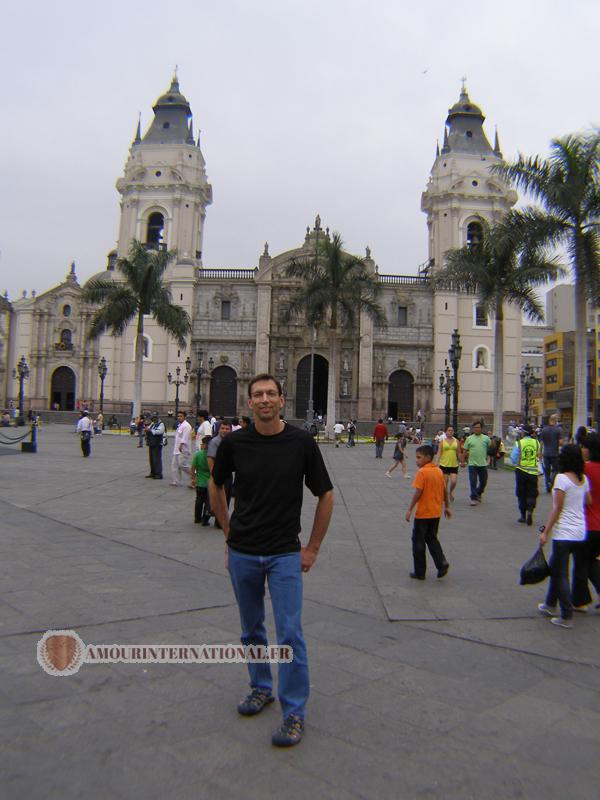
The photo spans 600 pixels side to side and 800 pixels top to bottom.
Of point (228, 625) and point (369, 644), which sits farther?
point (228, 625)

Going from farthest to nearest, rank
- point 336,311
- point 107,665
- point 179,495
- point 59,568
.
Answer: point 336,311 < point 179,495 < point 59,568 < point 107,665

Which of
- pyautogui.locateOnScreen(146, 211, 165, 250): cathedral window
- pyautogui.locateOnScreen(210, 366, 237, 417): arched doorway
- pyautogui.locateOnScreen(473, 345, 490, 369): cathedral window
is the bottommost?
pyautogui.locateOnScreen(210, 366, 237, 417): arched doorway

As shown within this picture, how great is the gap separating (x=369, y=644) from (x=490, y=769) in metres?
1.62

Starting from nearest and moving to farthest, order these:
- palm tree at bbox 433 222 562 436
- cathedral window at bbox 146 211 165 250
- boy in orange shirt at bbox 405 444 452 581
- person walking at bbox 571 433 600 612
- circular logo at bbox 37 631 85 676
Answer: circular logo at bbox 37 631 85 676 → person walking at bbox 571 433 600 612 → boy in orange shirt at bbox 405 444 452 581 → palm tree at bbox 433 222 562 436 → cathedral window at bbox 146 211 165 250

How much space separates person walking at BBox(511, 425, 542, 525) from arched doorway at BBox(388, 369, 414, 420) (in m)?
37.1

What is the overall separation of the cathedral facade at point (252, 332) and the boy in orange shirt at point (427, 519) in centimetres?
3897

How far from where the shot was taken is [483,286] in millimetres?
25422

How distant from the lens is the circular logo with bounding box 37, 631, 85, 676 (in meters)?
3.87

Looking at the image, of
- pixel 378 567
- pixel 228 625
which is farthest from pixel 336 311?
pixel 228 625

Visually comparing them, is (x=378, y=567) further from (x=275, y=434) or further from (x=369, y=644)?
(x=275, y=434)

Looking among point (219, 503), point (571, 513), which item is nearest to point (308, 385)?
point (571, 513)

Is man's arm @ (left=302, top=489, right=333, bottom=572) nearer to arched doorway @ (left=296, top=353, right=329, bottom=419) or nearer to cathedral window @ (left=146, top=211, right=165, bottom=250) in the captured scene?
arched doorway @ (left=296, top=353, right=329, bottom=419)

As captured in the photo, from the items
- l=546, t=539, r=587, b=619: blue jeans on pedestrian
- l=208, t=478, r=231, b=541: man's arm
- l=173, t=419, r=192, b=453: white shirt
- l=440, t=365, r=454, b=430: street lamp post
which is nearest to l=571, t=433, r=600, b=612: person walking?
l=546, t=539, r=587, b=619: blue jeans on pedestrian

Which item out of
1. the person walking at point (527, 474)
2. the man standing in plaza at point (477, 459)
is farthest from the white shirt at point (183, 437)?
the person walking at point (527, 474)
